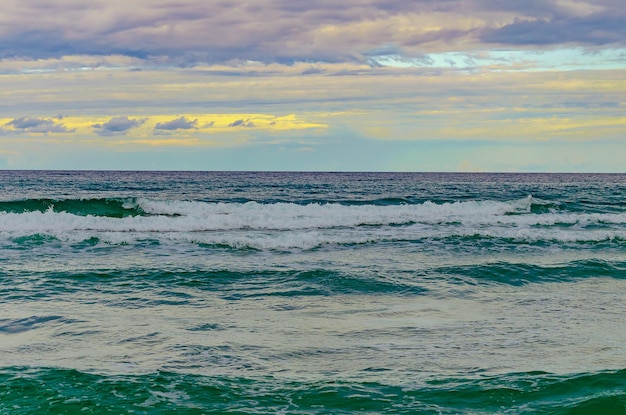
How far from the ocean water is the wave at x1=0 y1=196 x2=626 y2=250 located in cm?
22

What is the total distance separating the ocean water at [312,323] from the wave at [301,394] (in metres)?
0.02

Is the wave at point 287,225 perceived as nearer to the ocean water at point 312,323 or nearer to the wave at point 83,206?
the wave at point 83,206

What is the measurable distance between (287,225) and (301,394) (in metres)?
18.4

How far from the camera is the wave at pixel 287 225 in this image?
66.4 feet

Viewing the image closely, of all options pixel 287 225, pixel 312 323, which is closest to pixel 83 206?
pixel 287 225

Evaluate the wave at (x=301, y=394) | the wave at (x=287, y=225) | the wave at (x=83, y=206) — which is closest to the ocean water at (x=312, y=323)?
Result: the wave at (x=301, y=394)

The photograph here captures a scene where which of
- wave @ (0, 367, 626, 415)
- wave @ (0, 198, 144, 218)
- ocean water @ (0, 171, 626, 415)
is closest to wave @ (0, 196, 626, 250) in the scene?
wave @ (0, 198, 144, 218)

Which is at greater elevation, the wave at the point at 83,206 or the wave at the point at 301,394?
the wave at the point at 83,206

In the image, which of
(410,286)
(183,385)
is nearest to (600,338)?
(410,286)

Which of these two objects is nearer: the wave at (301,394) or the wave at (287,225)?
the wave at (301,394)

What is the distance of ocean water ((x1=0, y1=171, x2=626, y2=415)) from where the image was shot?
264 inches

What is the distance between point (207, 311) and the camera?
11039mm

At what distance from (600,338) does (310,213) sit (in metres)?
21.4

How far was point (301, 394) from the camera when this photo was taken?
675 centimetres
